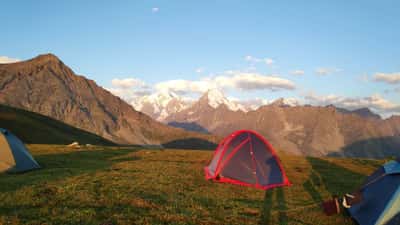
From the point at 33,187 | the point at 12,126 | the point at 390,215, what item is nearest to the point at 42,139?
the point at 12,126

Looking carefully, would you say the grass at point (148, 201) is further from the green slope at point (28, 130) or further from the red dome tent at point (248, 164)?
the green slope at point (28, 130)

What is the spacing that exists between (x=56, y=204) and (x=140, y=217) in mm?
4329

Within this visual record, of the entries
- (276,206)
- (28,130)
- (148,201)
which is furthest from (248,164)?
(28,130)

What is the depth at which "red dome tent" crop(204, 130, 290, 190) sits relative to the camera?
73.0 feet

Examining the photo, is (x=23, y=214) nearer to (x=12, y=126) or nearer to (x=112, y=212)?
(x=112, y=212)

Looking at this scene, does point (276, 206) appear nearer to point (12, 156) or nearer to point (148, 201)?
point (148, 201)

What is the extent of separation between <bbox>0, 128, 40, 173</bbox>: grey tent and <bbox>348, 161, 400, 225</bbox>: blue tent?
22151 millimetres

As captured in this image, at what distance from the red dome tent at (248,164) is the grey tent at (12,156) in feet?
46.0

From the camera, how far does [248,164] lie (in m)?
22.6

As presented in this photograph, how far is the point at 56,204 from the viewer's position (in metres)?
14.7

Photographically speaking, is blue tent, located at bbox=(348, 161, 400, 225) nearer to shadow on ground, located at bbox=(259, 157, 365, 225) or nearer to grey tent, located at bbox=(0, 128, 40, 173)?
shadow on ground, located at bbox=(259, 157, 365, 225)

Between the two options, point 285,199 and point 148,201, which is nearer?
point 148,201

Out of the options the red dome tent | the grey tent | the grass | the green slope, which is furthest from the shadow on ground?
the green slope

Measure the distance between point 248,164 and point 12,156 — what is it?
17163 millimetres
